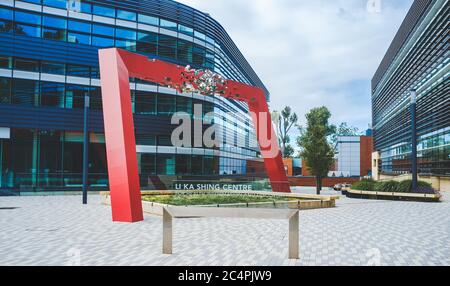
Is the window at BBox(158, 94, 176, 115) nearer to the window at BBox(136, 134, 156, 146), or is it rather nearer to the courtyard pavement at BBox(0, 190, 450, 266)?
the window at BBox(136, 134, 156, 146)

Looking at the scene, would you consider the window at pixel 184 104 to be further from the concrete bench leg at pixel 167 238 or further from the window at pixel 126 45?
the concrete bench leg at pixel 167 238

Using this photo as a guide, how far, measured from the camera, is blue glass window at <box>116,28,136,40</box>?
2997cm

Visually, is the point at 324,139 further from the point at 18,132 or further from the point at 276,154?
the point at 18,132

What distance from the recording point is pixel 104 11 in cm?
2956

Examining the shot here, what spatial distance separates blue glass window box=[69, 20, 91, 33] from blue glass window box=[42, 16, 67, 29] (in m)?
0.50

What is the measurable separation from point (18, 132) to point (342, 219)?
2388cm

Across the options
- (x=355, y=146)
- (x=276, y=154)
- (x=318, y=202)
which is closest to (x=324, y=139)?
(x=276, y=154)

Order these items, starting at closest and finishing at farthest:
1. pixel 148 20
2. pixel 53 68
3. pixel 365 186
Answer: pixel 365 186, pixel 53 68, pixel 148 20

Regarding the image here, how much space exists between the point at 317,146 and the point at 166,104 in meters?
13.3

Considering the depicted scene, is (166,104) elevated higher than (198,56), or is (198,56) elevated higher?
(198,56)

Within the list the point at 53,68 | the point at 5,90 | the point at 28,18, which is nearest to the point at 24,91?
the point at 5,90

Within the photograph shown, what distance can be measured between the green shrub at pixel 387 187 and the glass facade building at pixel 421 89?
16.8 feet

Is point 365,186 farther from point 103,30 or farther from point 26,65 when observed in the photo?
point 26,65
